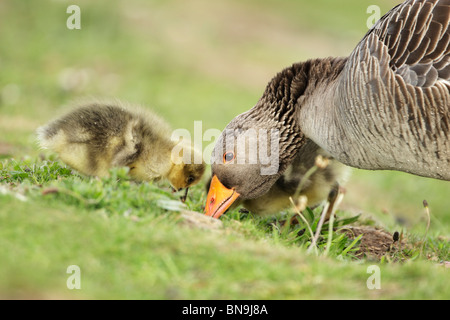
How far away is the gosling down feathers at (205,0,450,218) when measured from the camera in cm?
473

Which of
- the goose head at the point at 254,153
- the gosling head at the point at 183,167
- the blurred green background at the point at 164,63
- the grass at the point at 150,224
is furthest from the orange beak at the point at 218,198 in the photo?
the blurred green background at the point at 164,63

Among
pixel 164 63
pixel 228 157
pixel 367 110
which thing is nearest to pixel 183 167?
pixel 228 157

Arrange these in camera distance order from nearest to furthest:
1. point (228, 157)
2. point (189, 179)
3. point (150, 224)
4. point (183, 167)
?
point (150, 224), point (228, 157), point (183, 167), point (189, 179)

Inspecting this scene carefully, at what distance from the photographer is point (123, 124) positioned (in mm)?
5574

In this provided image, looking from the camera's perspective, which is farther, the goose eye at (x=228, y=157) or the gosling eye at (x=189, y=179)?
the gosling eye at (x=189, y=179)

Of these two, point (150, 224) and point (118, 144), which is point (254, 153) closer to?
point (118, 144)

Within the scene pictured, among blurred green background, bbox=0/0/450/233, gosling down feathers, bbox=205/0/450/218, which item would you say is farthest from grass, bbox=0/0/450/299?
gosling down feathers, bbox=205/0/450/218

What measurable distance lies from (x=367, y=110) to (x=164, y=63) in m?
12.8

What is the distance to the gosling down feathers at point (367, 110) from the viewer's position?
4727 millimetres

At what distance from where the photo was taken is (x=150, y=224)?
431 centimetres

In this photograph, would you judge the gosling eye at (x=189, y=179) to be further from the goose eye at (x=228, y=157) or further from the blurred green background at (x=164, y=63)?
the blurred green background at (x=164, y=63)

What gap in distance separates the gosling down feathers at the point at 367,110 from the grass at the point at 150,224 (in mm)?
591

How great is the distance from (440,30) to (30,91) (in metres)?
10.6

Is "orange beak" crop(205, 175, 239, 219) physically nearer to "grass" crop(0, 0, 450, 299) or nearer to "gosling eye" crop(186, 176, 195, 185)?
"grass" crop(0, 0, 450, 299)
